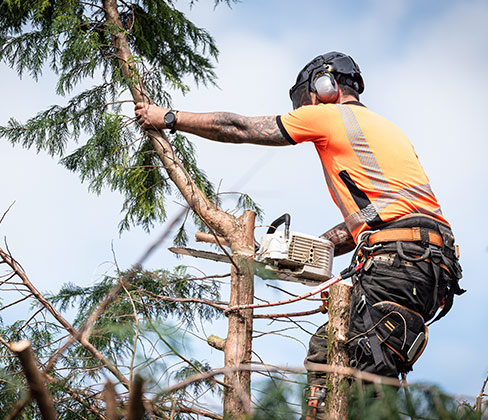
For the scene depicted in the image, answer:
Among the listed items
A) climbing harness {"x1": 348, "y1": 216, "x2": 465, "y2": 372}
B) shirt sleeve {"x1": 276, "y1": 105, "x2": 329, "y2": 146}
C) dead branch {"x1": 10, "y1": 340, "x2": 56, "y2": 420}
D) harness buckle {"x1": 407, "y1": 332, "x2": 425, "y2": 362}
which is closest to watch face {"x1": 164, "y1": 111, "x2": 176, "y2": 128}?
shirt sleeve {"x1": 276, "y1": 105, "x2": 329, "y2": 146}

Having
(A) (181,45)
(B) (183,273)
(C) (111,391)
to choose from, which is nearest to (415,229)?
(B) (183,273)

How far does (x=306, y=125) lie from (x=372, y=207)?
627 mm

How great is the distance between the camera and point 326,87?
386cm

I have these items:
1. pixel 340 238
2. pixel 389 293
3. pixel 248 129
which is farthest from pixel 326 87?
pixel 389 293

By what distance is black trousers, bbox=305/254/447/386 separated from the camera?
317 cm

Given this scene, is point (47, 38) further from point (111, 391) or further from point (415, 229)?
Answer: point (111, 391)

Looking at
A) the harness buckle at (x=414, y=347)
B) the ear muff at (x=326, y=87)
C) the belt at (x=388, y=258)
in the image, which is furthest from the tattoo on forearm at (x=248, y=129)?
the harness buckle at (x=414, y=347)

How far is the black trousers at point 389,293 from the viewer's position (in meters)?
3.17

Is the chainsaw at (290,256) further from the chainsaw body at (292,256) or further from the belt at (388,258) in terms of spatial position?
the belt at (388,258)

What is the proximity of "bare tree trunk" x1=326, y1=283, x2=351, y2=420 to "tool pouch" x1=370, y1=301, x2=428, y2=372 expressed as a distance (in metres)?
0.24

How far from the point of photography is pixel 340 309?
340cm

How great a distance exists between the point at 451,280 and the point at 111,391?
259cm

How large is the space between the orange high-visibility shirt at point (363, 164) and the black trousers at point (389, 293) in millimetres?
300

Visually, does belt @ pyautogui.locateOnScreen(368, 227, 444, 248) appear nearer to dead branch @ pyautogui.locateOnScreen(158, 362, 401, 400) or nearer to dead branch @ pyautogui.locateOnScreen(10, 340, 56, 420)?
dead branch @ pyautogui.locateOnScreen(158, 362, 401, 400)
